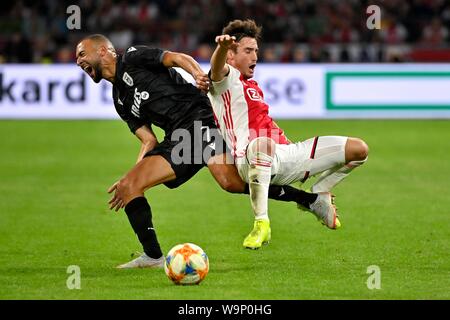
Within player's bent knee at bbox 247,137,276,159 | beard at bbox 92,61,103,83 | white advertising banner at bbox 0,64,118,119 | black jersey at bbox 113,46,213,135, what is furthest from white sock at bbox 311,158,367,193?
white advertising banner at bbox 0,64,118,119

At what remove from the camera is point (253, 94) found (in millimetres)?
8250

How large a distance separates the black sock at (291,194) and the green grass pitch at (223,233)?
18.1 inches

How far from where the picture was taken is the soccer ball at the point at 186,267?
6906mm

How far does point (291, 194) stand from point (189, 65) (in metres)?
1.78

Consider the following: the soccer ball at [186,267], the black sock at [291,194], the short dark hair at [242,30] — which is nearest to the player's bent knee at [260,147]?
the black sock at [291,194]

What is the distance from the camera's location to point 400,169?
14539 millimetres

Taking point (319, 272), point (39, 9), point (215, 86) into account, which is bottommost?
point (319, 272)

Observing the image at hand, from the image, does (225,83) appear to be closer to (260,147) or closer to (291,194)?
(260,147)

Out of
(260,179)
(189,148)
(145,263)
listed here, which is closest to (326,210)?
(260,179)

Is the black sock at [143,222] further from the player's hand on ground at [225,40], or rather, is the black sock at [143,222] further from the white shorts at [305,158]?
the player's hand on ground at [225,40]
